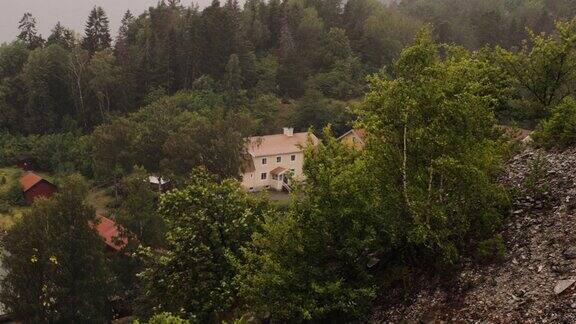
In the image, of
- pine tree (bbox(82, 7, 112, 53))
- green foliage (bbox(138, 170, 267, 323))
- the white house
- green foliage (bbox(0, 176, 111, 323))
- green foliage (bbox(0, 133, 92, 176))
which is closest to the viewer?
green foliage (bbox(138, 170, 267, 323))

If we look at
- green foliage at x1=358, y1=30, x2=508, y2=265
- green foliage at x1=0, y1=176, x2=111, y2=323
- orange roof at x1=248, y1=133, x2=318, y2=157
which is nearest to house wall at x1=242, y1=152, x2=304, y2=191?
orange roof at x1=248, y1=133, x2=318, y2=157

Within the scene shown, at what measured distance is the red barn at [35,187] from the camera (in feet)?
188

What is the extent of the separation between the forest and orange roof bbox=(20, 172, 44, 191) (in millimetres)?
1146

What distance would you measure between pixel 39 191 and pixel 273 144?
982 inches

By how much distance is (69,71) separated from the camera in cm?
7175

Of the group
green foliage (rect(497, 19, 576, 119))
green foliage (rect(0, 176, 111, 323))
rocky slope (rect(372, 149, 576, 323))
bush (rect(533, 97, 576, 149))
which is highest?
green foliage (rect(497, 19, 576, 119))

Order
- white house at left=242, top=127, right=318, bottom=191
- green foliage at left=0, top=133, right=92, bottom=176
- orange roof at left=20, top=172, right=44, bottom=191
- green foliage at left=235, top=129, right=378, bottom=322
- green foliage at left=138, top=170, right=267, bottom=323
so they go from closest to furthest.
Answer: green foliage at left=235, top=129, right=378, bottom=322 → green foliage at left=138, top=170, right=267, bottom=323 → orange roof at left=20, top=172, right=44, bottom=191 → white house at left=242, top=127, right=318, bottom=191 → green foliage at left=0, top=133, right=92, bottom=176

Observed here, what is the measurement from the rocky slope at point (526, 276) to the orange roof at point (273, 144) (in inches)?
1606

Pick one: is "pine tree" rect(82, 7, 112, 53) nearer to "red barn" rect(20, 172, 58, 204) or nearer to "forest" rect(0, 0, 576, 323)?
"forest" rect(0, 0, 576, 323)

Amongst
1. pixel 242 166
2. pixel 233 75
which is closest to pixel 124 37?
pixel 233 75

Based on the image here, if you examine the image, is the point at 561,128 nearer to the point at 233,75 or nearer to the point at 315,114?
the point at 315,114

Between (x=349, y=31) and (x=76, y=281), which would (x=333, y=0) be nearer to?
(x=349, y=31)

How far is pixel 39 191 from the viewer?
190ft

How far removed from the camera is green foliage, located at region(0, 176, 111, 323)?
31234 mm
